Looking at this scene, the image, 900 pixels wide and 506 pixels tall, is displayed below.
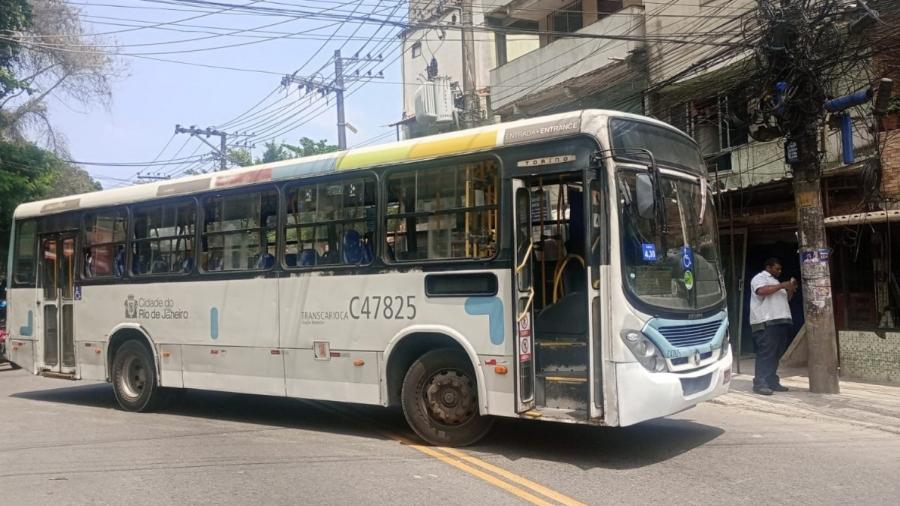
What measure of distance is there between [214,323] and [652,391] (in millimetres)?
5217

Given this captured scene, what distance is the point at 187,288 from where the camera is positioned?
8.88 meters

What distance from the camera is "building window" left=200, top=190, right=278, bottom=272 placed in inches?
321

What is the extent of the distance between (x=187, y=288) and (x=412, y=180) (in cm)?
358

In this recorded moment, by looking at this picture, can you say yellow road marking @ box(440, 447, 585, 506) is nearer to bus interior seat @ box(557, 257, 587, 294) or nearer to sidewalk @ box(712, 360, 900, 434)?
bus interior seat @ box(557, 257, 587, 294)

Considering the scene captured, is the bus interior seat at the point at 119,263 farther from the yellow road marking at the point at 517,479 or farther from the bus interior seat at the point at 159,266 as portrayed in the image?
the yellow road marking at the point at 517,479

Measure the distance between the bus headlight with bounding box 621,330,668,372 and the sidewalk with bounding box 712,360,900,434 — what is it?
10.9 feet

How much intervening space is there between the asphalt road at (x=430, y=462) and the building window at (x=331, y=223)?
1910 mm

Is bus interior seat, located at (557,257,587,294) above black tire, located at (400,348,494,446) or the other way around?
above

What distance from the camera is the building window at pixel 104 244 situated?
972 cm

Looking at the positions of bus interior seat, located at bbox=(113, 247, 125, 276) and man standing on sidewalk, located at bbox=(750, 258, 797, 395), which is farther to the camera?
bus interior seat, located at bbox=(113, 247, 125, 276)

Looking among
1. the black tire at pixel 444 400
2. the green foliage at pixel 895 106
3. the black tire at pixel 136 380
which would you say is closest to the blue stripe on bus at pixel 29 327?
the black tire at pixel 136 380

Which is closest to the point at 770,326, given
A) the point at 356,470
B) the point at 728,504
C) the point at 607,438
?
the point at 607,438

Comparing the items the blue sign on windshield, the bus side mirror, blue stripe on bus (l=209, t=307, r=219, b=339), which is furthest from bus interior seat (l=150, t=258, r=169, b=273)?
the blue sign on windshield

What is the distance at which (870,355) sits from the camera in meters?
10.4
